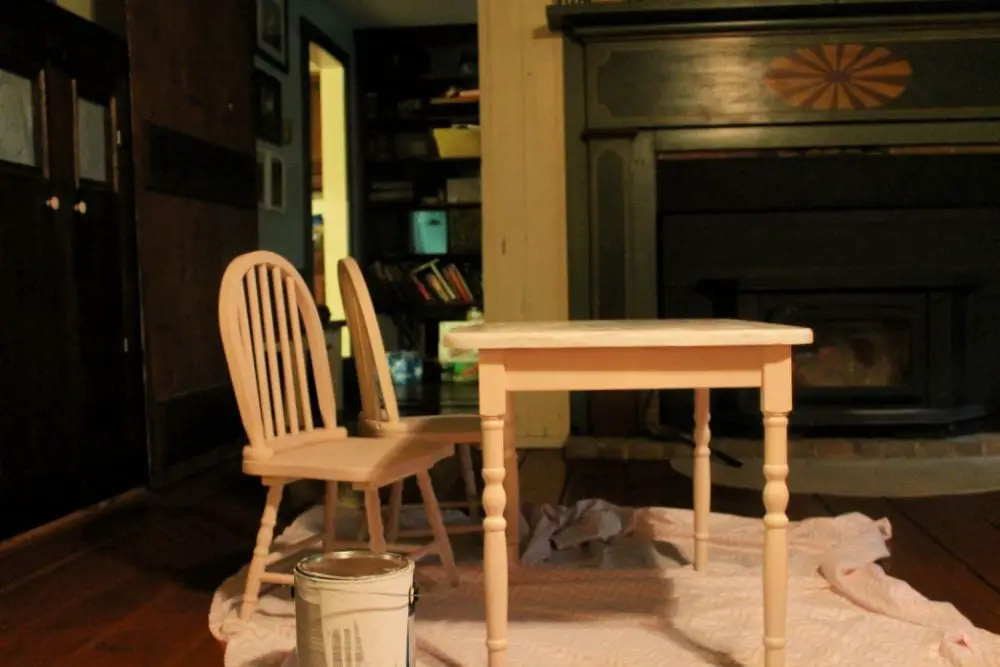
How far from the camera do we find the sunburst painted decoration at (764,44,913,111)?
3756mm

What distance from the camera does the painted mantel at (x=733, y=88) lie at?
3.72 metres

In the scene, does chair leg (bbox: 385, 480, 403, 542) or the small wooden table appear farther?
chair leg (bbox: 385, 480, 403, 542)

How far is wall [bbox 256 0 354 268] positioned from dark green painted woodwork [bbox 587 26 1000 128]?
220cm

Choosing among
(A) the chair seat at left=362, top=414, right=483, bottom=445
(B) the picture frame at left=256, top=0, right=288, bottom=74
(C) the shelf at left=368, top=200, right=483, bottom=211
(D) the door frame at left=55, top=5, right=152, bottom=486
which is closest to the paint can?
(A) the chair seat at left=362, top=414, right=483, bottom=445

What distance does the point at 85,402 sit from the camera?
305cm

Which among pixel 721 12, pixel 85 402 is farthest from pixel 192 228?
pixel 721 12

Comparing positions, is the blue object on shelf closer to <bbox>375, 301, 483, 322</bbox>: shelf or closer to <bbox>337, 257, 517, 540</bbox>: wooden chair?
<bbox>375, 301, 483, 322</bbox>: shelf

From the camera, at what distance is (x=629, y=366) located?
1592 millimetres

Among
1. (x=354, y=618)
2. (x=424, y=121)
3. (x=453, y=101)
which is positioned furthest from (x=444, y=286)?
(x=354, y=618)

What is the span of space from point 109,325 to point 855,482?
8.51 feet

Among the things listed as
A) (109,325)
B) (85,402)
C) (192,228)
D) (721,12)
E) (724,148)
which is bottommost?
(85,402)

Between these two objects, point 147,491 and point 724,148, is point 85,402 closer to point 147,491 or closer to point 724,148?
point 147,491

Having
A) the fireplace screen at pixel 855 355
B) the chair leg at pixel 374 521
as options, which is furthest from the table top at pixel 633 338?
the fireplace screen at pixel 855 355

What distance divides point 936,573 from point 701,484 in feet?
1.89
